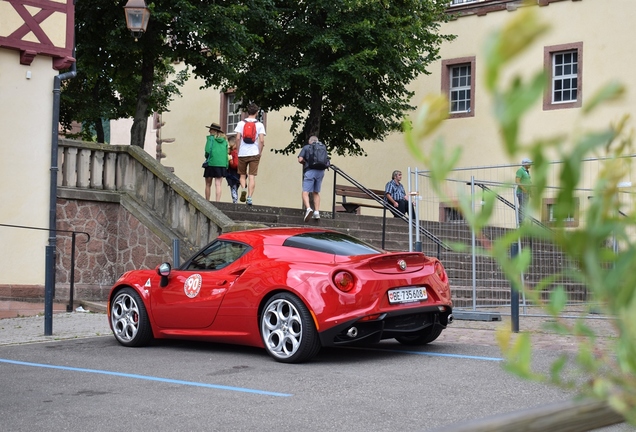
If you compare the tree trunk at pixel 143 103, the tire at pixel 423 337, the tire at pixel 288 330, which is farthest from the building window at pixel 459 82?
the tire at pixel 288 330

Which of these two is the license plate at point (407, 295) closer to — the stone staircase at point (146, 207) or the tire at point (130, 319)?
the tire at point (130, 319)

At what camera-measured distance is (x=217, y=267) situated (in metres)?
10.7

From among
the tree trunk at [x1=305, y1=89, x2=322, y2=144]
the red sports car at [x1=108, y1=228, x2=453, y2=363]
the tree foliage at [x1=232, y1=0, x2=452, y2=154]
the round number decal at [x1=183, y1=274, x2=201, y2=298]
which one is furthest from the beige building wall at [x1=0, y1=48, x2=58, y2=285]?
the tree trunk at [x1=305, y1=89, x2=322, y2=144]

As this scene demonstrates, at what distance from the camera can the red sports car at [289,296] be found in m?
9.32

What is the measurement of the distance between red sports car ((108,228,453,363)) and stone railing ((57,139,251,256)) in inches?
212

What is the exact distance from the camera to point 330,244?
10008 mm

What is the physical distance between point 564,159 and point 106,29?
22.1 meters

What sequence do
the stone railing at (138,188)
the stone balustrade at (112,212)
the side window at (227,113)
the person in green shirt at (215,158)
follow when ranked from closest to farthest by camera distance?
the stone railing at (138,188) < the stone balustrade at (112,212) < the person in green shirt at (215,158) < the side window at (227,113)

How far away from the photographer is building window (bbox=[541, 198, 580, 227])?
3.94 ft

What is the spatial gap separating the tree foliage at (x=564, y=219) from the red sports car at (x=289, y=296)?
7898 millimetres

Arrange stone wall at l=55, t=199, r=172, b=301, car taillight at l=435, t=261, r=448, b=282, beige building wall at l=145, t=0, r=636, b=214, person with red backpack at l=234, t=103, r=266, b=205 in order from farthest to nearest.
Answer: beige building wall at l=145, t=0, r=636, b=214
person with red backpack at l=234, t=103, r=266, b=205
stone wall at l=55, t=199, r=172, b=301
car taillight at l=435, t=261, r=448, b=282

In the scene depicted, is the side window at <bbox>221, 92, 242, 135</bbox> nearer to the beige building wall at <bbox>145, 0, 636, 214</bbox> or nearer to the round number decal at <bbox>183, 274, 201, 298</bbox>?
the beige building wall at <bbox>145, 0, 636, 214</bbox>

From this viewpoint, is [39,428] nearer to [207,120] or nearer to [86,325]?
[86,325]

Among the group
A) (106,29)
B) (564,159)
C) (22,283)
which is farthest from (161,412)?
(106,29)
